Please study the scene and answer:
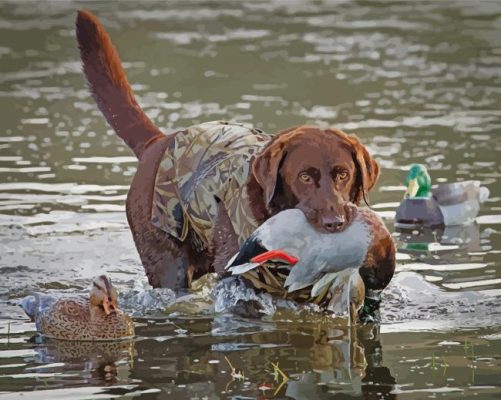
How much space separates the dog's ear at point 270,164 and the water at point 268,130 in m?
0.76

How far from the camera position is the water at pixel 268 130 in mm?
6070

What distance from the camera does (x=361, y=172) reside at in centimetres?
636

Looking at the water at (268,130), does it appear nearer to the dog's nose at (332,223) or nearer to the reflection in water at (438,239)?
the reflection in water at (438,239)

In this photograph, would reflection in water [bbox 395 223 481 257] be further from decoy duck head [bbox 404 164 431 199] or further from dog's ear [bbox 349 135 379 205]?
dog's ear [bbox 349 135 379 205]

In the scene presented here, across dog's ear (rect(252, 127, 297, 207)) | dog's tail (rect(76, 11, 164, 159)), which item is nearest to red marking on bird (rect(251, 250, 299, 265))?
dog's ear (rect(252, 127, 297, 207))

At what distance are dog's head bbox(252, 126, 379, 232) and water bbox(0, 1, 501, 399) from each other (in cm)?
72

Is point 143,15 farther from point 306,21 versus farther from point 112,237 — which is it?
point 112,237

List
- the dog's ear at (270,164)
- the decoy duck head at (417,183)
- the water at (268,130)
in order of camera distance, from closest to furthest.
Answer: the water at (268,130) → the dog's ear at (270,164) → the decoy duck head at (417,183)

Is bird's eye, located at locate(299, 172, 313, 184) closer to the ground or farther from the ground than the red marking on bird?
farther from the ground

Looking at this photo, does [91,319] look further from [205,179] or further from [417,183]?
[417,183]

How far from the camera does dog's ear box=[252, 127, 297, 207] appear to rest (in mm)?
6363

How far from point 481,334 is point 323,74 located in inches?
322

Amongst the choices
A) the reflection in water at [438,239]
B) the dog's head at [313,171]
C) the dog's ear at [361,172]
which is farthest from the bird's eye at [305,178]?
the reflection in water at [438,239]

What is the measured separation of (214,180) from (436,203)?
3.03m
